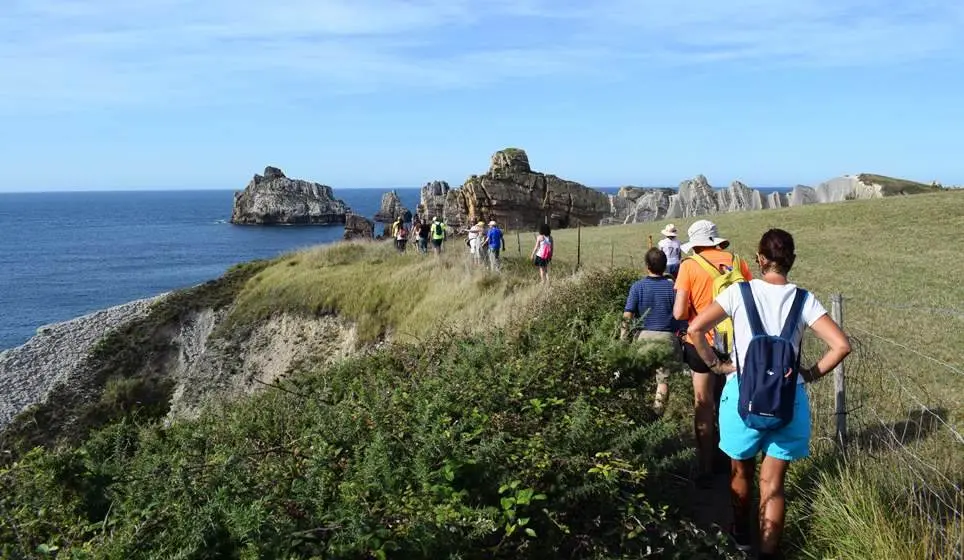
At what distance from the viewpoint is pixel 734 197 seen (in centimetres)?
5294

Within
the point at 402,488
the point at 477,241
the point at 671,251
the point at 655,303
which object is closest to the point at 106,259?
the point at 477,241

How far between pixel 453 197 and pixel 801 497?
5400 cm

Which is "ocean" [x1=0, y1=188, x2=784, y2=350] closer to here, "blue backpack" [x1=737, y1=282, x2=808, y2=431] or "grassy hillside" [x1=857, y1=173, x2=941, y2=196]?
"grassy hillside" [x1=857, y1=173, x2=941, y2=196]

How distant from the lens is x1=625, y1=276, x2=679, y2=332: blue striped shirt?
25.1 ft

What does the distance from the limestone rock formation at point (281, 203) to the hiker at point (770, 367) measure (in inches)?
5871

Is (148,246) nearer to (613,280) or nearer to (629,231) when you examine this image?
(629,231)

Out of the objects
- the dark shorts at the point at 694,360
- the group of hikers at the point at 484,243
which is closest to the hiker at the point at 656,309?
the dark shorts at the point at 694,360

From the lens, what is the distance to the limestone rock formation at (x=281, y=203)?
14850 cm

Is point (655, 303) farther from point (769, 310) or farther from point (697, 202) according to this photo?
point (697, 202)

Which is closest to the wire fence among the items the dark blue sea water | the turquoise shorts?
the turquoise shorts

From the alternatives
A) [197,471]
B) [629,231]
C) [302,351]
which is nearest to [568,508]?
[197,471]

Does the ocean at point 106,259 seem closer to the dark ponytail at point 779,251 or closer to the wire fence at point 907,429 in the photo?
the wire fence at point 907,429

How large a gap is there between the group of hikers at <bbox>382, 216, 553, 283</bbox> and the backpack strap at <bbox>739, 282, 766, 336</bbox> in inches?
458

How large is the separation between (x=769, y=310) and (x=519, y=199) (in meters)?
51.5
